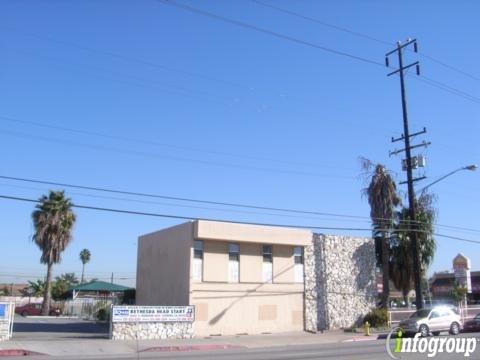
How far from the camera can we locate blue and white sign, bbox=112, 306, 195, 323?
85.5 ft

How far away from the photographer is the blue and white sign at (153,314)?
1026 inches

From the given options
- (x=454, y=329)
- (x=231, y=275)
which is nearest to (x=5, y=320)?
(x=231, y=275)

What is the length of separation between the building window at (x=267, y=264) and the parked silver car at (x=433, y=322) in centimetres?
748

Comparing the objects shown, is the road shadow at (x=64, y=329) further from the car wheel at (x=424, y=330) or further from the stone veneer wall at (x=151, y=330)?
the car wheel at (x=424, y=330)

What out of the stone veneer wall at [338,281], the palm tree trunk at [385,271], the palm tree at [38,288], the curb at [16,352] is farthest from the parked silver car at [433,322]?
the palm tree at [38,288]

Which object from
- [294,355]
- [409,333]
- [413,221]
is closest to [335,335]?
[409,333]

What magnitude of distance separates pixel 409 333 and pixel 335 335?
4427 millimetres

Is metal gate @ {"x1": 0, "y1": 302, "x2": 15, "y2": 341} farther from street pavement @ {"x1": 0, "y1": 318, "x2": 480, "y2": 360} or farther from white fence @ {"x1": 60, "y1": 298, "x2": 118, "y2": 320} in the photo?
white fence @ {"x1": 60, "y1": 298, "x2": 118, "y2": 320}

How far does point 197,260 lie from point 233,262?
222cm

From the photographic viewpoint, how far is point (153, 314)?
2689cm

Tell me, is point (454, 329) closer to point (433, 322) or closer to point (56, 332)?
point (433, 322)

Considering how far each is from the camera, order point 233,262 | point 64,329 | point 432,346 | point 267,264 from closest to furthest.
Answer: point 432,346 → point 233,262 → point 267,264 → point 64,329

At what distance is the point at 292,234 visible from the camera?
3225 centimetres

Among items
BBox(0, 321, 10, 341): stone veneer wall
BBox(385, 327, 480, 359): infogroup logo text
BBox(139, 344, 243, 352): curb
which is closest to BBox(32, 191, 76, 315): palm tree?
BBox(0, 321, 10, 341): stone veneer wall
